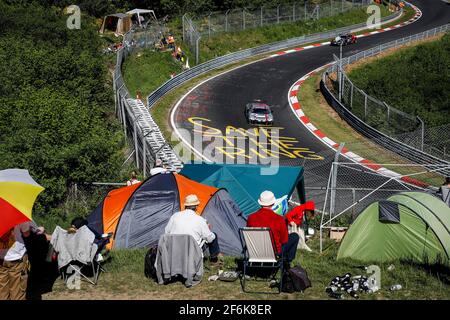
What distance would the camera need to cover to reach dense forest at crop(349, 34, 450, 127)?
41.3 meters

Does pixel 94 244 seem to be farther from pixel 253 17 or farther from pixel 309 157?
pixel 253 17

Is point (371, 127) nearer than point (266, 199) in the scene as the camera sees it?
No

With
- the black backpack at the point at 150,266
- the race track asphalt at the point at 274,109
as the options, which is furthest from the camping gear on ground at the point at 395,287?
the race track asphalt at the point at 274,109

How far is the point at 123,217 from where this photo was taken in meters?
13.6

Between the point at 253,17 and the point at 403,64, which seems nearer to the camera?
the point at 403,64

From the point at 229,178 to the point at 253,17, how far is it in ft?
132

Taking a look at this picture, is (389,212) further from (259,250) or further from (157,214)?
(157,214)

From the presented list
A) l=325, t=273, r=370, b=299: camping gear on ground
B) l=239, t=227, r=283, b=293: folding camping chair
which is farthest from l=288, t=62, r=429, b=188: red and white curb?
l=239, t=227, r=283, b=293: folding camping chair

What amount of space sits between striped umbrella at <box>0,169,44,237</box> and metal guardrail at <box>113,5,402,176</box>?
37.8 ft

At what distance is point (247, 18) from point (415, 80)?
48.5 ft

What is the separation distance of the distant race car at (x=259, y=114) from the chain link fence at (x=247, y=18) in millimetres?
11447

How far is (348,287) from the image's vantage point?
33.9 ft

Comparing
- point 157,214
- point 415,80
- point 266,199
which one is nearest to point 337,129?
point 415,80
